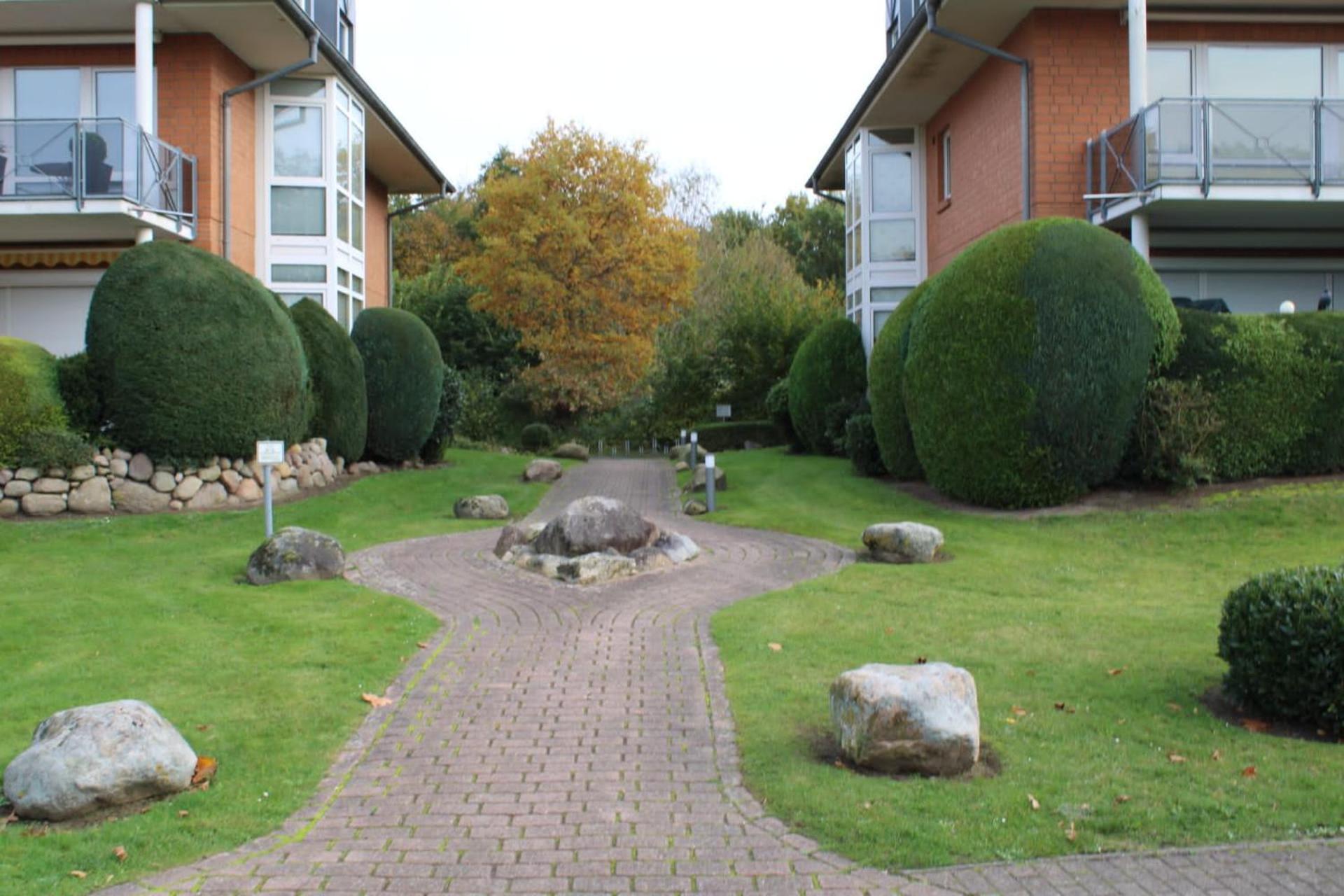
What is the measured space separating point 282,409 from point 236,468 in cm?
111

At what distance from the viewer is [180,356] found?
1500cm

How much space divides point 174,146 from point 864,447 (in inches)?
518

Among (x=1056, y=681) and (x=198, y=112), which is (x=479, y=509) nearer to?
(x=198, y=112)

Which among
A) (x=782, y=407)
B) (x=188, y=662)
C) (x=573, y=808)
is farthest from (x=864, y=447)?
(x=573, y=808)

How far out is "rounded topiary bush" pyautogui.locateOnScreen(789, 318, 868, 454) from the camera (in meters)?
23.6

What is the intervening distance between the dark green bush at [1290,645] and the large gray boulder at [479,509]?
11.4 meters

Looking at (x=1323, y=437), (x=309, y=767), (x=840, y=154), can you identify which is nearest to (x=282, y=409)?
(x=309, y=767)

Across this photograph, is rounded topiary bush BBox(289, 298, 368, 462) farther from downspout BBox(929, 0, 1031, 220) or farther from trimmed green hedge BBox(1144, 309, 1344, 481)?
trimmed green hedge BBox(1144, 309, 1344, 481)

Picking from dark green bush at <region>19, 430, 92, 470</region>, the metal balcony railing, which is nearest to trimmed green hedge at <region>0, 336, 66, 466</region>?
dark green bush at <region>19, 430, 92, 470</region>

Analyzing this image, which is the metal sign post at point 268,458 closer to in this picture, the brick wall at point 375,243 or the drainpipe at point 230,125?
the drainpipe at point 230,125

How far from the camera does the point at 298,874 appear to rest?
4.28 meters

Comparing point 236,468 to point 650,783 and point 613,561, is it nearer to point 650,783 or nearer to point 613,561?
point 613,561

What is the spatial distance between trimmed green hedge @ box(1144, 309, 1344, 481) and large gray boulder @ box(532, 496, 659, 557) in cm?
724

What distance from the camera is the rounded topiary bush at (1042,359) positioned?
535 inches
